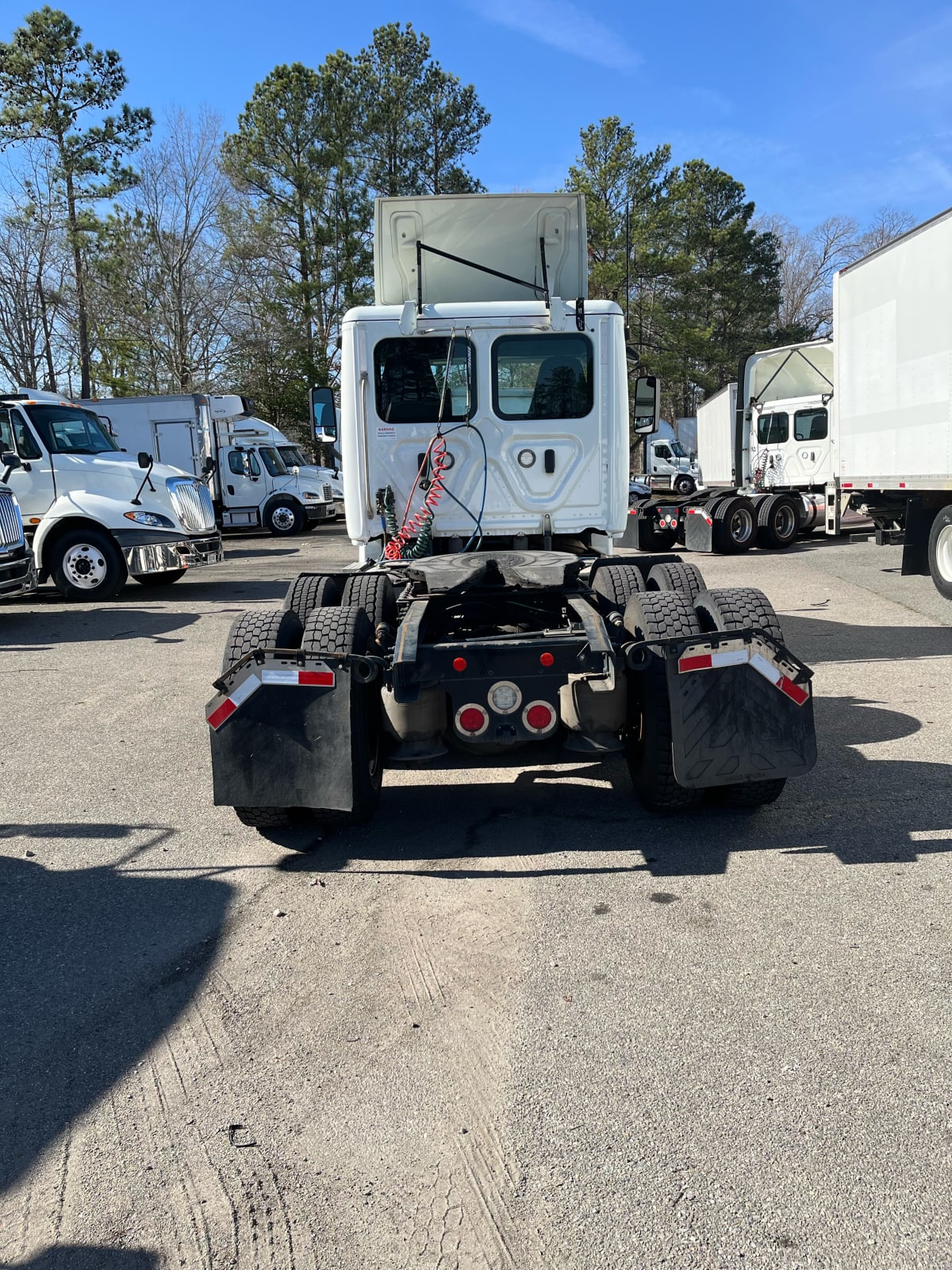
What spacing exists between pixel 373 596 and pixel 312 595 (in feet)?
1.62

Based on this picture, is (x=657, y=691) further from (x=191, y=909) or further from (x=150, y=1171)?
(x=150, y=1171)

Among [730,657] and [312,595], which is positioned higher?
[312,595]

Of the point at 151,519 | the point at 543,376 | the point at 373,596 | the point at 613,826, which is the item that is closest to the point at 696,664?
the point at 613,826

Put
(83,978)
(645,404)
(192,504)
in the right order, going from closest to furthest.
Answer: (83,978)
(645,404)
(192,504)

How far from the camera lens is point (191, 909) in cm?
391

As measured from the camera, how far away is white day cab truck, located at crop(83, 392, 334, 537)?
21.8 meters

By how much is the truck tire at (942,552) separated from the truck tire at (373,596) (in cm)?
822

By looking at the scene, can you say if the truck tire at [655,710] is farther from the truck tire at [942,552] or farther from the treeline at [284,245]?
the treeline at [284,245]

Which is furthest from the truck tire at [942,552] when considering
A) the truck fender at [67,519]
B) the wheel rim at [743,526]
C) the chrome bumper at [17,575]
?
the chrome bumper at [17,575]

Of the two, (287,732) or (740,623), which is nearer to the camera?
(287,732)

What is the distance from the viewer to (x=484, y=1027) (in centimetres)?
301

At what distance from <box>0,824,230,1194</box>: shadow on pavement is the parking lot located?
0.01 metres

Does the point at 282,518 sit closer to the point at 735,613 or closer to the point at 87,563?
the point at 87,563

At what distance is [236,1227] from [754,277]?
47.4m
